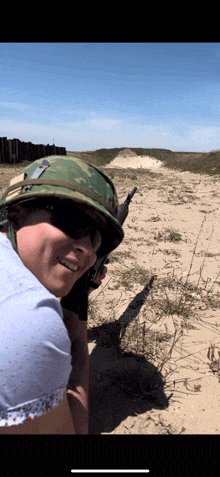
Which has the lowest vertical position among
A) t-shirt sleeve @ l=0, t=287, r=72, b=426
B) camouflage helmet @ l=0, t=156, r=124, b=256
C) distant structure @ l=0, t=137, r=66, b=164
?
t-shirt sleeve @ l=0, t=287, r=72, b=426

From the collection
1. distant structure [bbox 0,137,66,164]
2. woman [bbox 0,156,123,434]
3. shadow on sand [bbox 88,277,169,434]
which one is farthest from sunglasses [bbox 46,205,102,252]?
distant structure [bbox 0,137,66,164]

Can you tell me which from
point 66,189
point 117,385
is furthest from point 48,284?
point 117,385

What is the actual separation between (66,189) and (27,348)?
661 mm

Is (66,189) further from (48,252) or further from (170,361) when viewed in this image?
(170,361)

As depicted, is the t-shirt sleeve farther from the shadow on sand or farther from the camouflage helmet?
the shadow on sand

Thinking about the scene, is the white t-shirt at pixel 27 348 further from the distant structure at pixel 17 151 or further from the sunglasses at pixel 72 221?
the distant structure at pixel 17 151

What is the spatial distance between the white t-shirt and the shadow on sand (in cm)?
114

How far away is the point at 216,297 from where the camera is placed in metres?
3.38

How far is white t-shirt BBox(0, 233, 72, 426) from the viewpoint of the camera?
2.67 ft

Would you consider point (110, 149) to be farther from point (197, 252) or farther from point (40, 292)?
point (40, 292)
